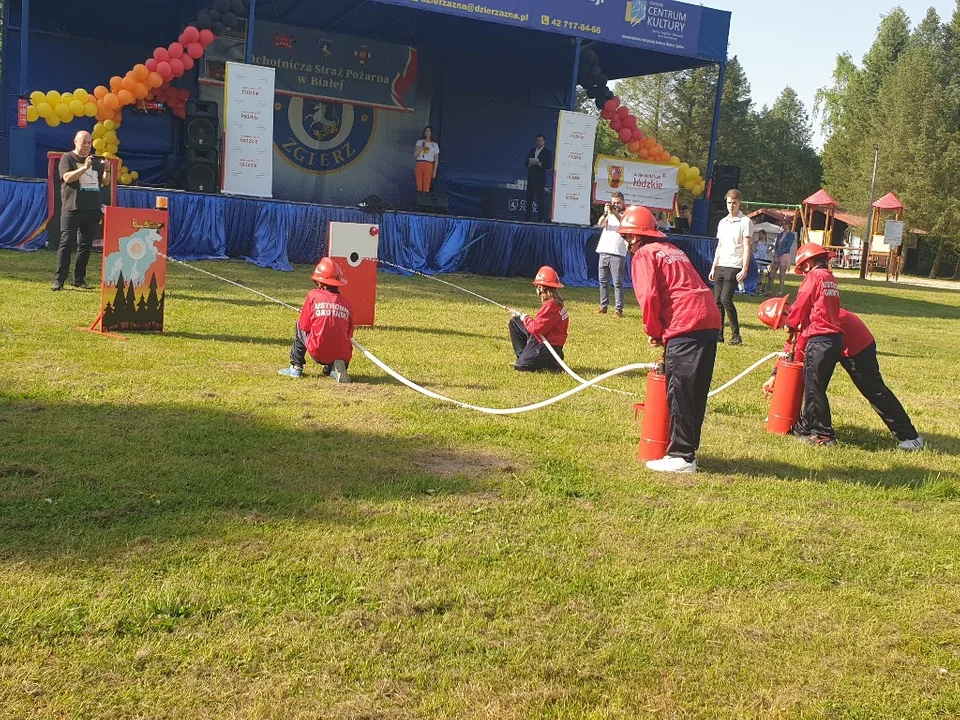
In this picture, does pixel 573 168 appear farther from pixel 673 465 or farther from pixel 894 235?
pixel 894 235

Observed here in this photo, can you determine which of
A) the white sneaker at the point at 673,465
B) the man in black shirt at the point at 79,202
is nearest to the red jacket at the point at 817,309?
the white sneaker at the point at 673,465

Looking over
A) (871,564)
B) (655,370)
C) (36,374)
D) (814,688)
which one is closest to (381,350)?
(36,374)

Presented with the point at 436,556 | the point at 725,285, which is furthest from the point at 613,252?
the point at 436,556

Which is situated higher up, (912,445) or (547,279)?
(547,279)

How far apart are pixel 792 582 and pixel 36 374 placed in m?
5.38

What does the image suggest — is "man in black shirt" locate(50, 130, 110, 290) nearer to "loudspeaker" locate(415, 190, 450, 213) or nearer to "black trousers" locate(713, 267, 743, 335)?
"black trousers" locate(713, 267, 743, 335)

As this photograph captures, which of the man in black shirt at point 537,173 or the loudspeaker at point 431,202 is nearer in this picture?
the man in black shirt at point 537,173

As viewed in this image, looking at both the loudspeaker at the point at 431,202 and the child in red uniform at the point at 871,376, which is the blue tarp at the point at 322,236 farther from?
the child in red uniform at the point at 871,376

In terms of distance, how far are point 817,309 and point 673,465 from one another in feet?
6.12

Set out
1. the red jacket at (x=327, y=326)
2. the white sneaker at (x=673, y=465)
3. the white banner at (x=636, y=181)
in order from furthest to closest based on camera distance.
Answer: the white banner at (x=636, y=181)
the red jacket at (x=327, y=326)
the white sneaker at (x=673, y=465)

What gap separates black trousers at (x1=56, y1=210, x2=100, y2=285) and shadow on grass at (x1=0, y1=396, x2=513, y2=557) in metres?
5.53

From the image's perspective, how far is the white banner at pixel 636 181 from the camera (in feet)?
71.0

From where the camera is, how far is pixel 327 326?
7.95 metres

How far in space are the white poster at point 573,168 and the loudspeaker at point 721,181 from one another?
3.58m
